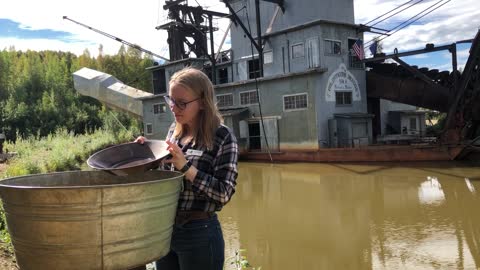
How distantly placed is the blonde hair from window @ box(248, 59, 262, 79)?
21.9 meters

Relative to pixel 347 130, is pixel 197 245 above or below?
below

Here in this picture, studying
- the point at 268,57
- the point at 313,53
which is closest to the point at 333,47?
the point at 313,53

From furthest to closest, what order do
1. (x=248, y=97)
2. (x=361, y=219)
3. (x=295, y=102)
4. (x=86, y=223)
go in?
1. (x=248, y=97)
2. (x=295, y=102)
3. (x=361, y=219)
4. (x=86, y=223)

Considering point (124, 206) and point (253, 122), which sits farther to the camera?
point (253, 122)

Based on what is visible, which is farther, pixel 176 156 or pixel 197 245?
pixel 197 245

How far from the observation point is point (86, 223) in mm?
1601

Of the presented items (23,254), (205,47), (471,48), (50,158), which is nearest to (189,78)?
(23,254)

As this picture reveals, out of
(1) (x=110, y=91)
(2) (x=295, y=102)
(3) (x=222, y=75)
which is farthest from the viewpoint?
(1) (x=110, y=91)

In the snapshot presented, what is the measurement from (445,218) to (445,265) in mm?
2901

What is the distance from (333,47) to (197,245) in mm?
19856

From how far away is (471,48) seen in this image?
56.0 feet

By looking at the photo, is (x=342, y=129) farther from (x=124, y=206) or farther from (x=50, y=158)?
Result: (x=124, y=206)

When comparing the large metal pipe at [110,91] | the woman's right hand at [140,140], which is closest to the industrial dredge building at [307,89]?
the large metal pipe at [110,91]

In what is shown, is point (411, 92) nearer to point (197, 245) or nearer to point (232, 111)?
point (232, 111)
